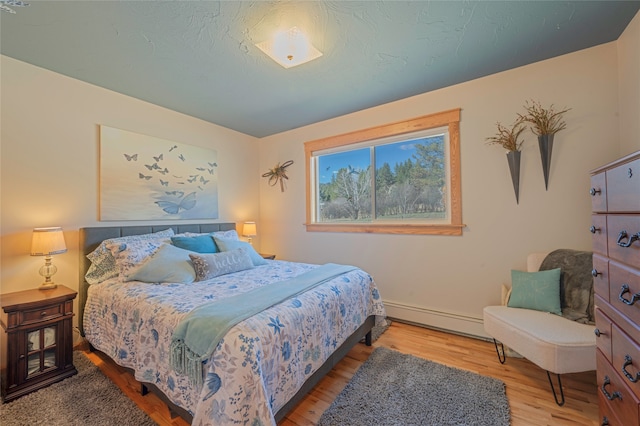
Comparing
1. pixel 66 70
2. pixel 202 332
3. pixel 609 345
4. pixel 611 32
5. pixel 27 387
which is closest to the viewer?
pixel 609 345

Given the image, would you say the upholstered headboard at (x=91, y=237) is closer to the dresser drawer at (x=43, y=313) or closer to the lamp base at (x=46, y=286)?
the lamp base at (x=46, y=286)

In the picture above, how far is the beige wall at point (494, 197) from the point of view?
2109 millimetres

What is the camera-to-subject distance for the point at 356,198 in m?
3.44

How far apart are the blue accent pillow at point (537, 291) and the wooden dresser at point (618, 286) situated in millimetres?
895

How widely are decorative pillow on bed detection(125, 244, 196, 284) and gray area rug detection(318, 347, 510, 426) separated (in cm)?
150

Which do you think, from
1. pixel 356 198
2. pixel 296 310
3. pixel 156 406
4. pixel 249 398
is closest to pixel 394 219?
pixel 356 198

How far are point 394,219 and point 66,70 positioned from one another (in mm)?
3499

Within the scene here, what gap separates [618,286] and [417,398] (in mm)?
1290

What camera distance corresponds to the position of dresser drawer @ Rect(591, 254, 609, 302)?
109 centimetres

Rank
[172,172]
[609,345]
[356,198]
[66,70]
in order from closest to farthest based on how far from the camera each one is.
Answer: [609,345], [66,70], [172,172], [356,198]

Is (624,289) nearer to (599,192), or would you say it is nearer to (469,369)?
(599,192)

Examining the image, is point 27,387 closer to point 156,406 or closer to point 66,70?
point 156,406

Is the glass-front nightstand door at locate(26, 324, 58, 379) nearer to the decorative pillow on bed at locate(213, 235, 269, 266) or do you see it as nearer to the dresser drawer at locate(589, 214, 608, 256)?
the decorative pillow on bed at locate(213, 235, 269, 266)

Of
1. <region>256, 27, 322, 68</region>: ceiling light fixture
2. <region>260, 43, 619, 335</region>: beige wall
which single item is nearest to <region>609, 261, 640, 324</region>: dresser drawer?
<region>260, 43, 619, 335</region>: beige wall
